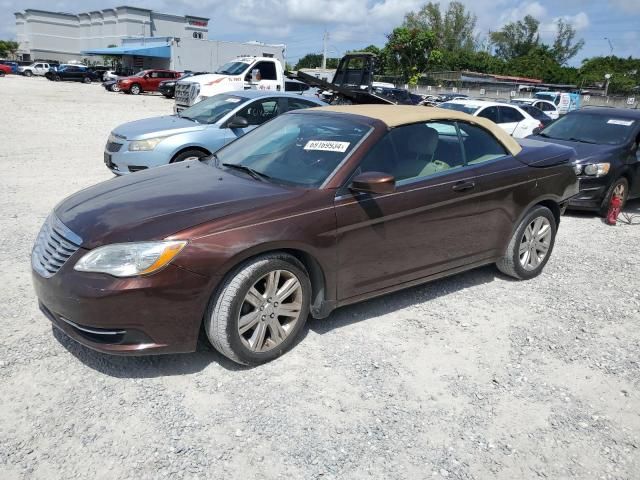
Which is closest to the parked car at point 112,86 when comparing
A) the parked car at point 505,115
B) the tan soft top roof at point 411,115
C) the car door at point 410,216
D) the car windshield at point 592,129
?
the parked car at point 505,115

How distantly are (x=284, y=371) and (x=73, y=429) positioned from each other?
48.7 inches

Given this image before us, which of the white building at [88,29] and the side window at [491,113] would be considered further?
the white building at [88,29]

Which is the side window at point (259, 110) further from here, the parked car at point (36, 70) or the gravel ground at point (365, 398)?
the parked car at point (36, 70)

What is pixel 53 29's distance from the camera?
304 feet

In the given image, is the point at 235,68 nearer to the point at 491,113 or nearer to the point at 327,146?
the point at 491,113

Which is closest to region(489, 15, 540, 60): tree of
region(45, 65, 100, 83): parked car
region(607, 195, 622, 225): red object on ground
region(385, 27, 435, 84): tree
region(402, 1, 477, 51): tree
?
region(402, 1, 477, 51): tree

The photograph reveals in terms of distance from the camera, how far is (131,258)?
9.70 ft

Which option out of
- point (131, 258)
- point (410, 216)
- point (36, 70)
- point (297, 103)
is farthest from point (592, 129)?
point (36, 70)

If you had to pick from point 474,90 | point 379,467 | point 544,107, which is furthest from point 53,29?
point 379,467

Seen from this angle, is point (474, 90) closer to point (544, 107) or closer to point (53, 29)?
point (544, 107)

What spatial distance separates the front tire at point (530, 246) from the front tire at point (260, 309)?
7.41 ft

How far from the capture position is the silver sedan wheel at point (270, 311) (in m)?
3.26

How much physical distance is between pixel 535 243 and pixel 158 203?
3.50m

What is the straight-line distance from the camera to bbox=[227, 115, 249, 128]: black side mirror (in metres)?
7.89
